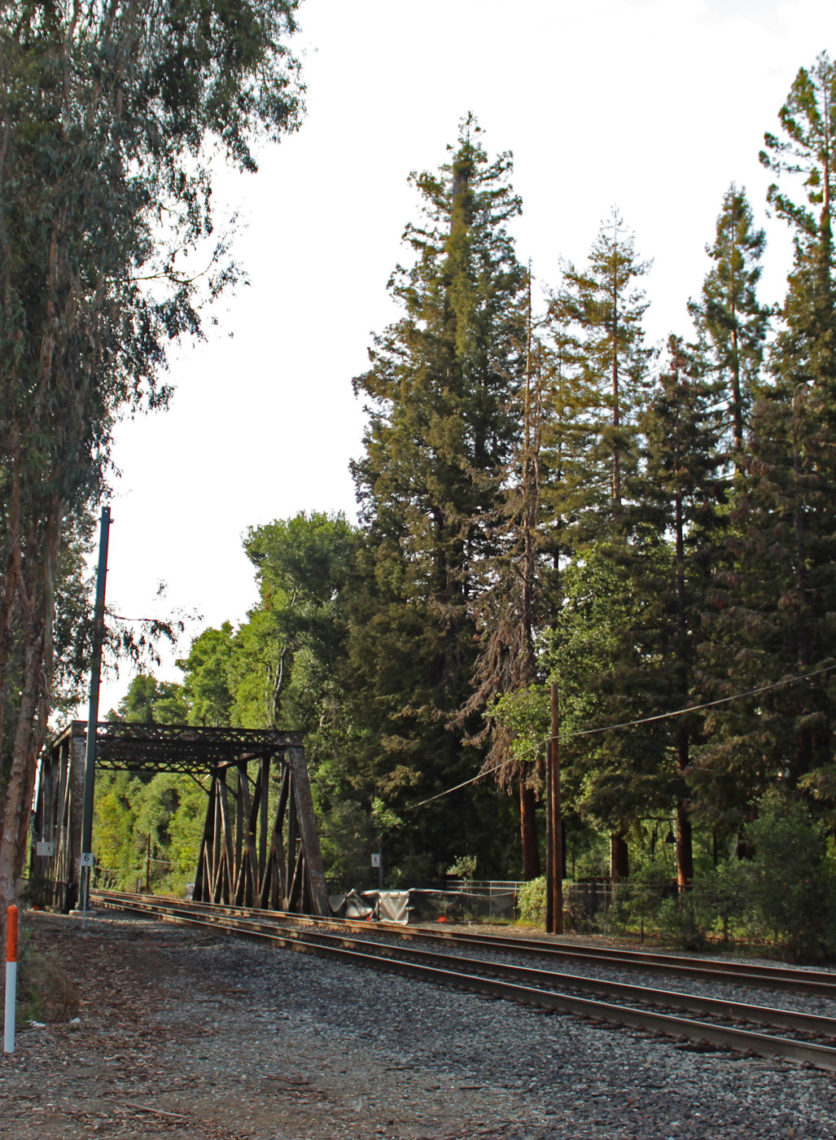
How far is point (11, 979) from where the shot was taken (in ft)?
29.6

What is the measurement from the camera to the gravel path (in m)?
6.84

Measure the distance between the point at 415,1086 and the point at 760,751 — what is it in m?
18.3

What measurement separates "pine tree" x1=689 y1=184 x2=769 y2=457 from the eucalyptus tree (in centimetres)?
2633

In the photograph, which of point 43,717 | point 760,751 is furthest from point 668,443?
point 43,717

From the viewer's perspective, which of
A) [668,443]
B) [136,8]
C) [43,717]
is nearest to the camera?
[43,717]

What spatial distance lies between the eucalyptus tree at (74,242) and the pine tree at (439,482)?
21.8 metres

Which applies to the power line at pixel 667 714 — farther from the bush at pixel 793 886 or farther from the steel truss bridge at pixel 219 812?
the steel truss bridge at pixel 219 812

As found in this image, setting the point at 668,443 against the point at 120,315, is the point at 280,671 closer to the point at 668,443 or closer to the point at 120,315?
the point at 668,443

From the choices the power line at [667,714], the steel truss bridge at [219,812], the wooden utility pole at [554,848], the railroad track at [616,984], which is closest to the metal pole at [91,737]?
the steel truss bridge at [219,812]

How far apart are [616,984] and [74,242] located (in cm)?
1242

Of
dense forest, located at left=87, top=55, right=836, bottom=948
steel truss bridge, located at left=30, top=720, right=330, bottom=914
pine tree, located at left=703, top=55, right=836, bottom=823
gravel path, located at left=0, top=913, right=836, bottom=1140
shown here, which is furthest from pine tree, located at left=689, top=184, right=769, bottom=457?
gravel path, located at left=0, top=913, right=836, bottom=1140

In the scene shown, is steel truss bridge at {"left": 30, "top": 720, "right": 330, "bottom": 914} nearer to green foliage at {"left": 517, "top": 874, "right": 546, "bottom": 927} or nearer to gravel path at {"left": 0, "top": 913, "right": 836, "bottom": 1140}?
green foliage at {"left": 517, "top": 874, "right": 546, "bottom": 927}

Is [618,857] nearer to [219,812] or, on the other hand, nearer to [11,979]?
[219,812]

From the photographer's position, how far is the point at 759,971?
50.8 feet
